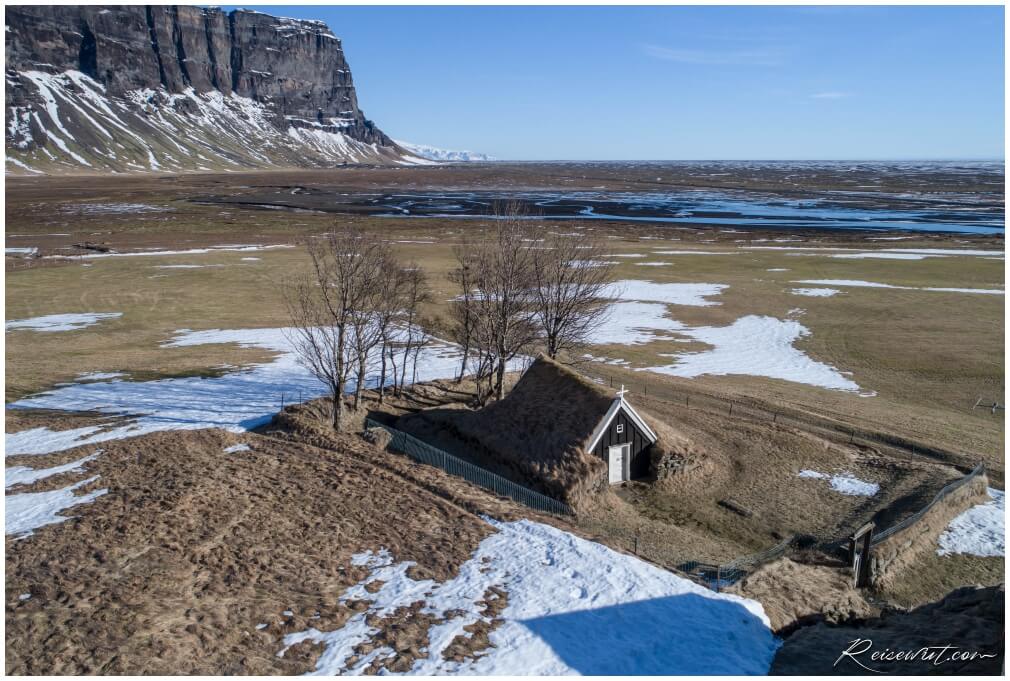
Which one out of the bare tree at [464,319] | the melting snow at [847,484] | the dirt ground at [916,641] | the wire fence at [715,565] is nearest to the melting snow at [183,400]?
the bare tree at [464,319]

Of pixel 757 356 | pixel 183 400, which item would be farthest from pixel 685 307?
pixel 183 400

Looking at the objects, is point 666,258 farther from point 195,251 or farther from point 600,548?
point 600,548

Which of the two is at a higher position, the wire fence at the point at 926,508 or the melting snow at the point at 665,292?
the melting snow at the point at 665,292

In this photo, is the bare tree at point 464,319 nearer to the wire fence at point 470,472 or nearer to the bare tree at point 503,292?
the bare tree at point 503,292

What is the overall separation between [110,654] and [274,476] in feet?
30.9

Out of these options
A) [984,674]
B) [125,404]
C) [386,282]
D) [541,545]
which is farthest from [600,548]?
[125,404]

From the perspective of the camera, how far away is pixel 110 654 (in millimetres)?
13047

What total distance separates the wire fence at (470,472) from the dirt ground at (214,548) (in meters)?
1.47

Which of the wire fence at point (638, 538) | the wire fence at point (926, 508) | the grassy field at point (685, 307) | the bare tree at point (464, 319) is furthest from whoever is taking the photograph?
the grassy field at point (685, 307)

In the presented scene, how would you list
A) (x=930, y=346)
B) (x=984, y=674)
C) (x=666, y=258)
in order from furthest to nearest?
(x=666, y=258) < (x=930, y=346) < (x=984, y=674)

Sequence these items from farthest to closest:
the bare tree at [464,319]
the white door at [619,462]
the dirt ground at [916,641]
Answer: the bare tree at [464,319] < the white door at [619,462] < the dirt ground at [916,641]

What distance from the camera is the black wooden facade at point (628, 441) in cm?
2459

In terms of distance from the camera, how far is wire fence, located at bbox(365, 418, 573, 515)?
22.6 metres

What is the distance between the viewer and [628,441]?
25.2 meters
